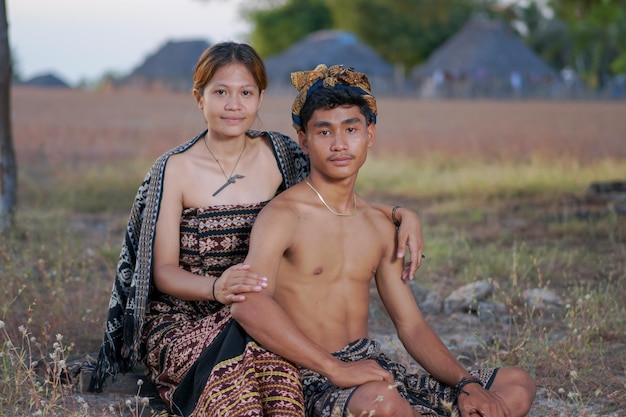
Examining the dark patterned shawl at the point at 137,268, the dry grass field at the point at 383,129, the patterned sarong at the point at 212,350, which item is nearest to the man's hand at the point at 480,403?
the patterned sarong at the point at 212,350

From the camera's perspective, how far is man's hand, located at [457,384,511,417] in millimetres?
2922

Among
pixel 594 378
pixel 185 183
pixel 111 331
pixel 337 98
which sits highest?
pixel 337 98

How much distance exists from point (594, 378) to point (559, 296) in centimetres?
136

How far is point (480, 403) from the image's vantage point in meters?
2.93

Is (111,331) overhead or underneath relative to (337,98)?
underneath

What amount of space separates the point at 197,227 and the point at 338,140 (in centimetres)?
74

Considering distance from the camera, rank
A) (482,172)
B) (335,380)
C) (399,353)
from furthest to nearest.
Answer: (482,172)
(399,353)
(335,380)

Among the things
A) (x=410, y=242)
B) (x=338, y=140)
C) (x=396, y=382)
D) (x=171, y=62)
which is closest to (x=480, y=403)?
(x=396, y=382)

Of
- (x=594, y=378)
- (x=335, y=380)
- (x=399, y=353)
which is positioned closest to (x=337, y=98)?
(x=335, y=380)

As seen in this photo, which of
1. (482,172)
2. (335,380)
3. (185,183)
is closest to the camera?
(335,380)

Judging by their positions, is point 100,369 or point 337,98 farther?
point 100,369

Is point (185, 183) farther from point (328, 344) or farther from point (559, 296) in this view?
point (559, 296)

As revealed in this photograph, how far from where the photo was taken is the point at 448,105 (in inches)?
1011

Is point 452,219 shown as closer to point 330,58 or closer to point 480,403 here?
point 480,403
